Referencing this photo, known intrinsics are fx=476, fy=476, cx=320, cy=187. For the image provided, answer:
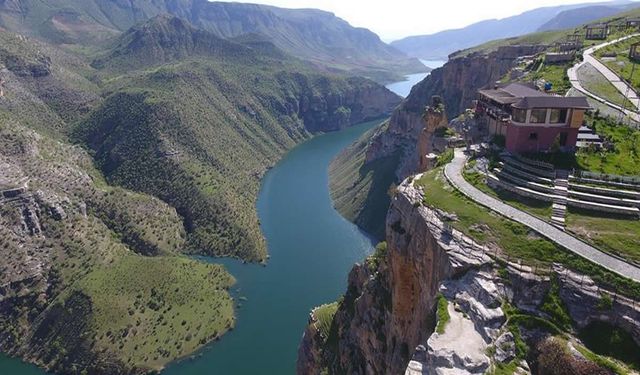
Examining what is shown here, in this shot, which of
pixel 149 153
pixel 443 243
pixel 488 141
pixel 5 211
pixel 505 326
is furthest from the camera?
pixel 149 153

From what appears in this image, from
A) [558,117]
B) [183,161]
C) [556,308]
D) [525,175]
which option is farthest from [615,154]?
[183,161]

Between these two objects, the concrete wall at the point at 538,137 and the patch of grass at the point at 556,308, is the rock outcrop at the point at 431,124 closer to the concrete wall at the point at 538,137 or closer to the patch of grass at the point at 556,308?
the concrete wall at the point at 538,137

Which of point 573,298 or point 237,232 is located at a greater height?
point 573,298

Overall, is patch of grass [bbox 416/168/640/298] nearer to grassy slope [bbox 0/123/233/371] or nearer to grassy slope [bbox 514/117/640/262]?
grassy slope [bbox 514/117/640/262]

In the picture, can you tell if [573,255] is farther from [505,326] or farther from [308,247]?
[308,247]

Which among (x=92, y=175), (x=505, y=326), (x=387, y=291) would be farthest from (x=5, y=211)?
(x=505, y=326)
